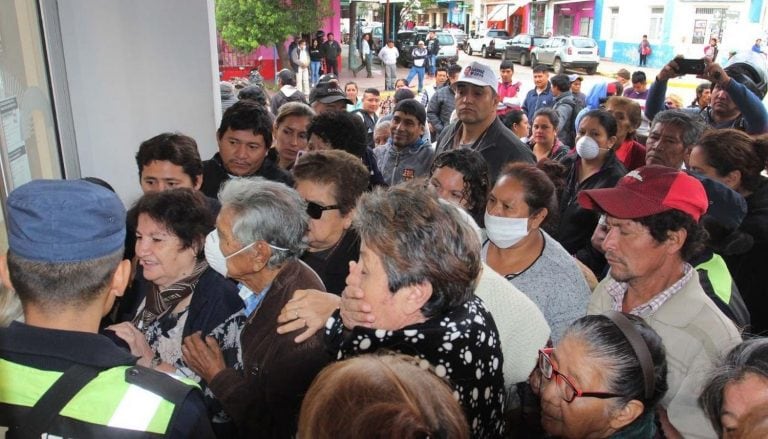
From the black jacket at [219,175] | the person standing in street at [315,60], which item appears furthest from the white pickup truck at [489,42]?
the black jacket at [219,175]

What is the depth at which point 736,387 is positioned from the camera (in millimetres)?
1627

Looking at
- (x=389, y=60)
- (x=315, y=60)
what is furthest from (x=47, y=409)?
(x=315, y=60)

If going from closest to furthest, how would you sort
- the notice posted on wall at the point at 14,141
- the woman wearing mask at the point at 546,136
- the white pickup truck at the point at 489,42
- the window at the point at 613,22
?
the notice posted on wall at the point at 14,141 → the woman wearing mask at the point at 546,136 → the white pickup truck at the point at 489,42 → the window at the point at 613,22

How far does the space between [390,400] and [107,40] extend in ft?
15.2

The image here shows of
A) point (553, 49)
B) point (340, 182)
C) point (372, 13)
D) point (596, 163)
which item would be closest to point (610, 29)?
point (553, 49)

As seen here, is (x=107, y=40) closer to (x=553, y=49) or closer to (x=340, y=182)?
(x=340, y=182)

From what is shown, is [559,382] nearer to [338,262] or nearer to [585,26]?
[338,262]

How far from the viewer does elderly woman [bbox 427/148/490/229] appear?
A: 10.1 ft

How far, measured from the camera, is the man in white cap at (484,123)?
4.22 metres

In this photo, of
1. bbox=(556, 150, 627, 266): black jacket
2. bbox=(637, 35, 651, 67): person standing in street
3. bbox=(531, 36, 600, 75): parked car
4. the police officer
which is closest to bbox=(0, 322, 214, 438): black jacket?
the police officer

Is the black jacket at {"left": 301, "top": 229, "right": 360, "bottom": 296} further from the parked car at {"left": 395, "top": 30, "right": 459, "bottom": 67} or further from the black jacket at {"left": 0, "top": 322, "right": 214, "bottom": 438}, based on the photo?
the parked car at {"left": 395, "top": 30, "right": 459, "bottom": 67}

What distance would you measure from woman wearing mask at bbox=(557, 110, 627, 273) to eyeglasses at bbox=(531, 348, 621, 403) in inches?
75.2

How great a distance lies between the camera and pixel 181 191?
267 cm

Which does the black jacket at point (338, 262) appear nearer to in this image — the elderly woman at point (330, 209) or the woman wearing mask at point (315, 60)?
the elderly woman at point (330, 209)
